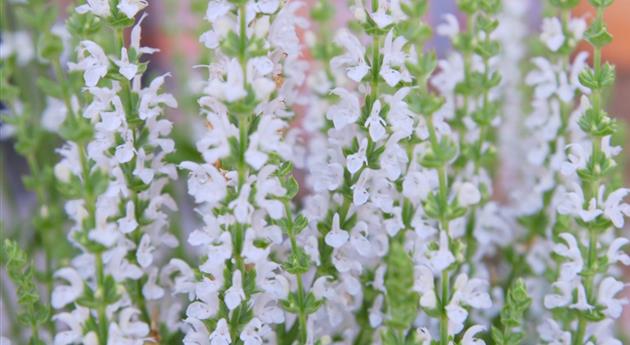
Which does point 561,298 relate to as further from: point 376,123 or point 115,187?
point 115,187

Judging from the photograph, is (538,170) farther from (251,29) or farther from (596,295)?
(251,29)

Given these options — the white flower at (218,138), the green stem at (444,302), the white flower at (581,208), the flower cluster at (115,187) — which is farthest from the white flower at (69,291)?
the white flower at (581,208)

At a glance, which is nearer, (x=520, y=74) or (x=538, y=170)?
(x=538, y=170)

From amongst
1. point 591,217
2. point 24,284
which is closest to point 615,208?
point 591,217

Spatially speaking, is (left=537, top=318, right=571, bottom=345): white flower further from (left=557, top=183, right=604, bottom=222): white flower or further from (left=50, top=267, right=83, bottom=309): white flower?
(left=50, top=267, right=83, bottom=309): white flower

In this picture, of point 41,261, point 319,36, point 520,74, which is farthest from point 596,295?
point 41,261

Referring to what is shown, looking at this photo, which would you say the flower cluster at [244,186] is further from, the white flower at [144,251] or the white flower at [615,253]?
the white flower at [615,253]
